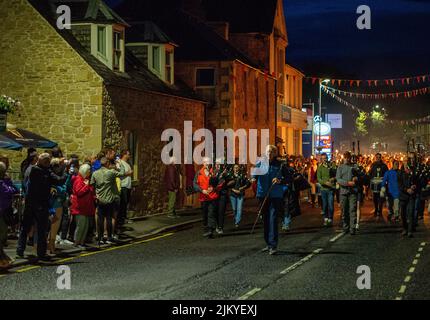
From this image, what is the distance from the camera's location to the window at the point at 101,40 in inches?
1076

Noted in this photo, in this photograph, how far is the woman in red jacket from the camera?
17.8 metres

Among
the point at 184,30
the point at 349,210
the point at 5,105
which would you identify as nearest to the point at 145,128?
the point at 5,105

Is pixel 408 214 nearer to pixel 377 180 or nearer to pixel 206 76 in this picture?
pixel 377 180

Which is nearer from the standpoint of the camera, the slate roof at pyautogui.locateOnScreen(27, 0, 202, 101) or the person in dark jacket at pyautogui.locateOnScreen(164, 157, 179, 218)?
the slate roof at pyautogui.locateOnScreen(27, 0, 202, 101)

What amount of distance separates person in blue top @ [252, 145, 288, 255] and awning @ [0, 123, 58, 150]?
6.11 metres

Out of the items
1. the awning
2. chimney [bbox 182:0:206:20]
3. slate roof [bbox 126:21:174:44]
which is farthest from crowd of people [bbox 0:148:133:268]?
chimney [bbox 182:0:206:20]

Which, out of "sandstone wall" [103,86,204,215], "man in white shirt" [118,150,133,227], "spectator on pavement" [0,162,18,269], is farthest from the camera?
"sandstone wall" [103,86,204,215]

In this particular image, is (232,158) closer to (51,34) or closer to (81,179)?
(51,34)

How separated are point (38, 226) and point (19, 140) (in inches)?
246

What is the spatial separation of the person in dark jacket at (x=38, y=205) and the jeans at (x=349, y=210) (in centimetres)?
812

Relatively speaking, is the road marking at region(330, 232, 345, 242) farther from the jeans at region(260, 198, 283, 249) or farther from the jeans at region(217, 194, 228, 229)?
the jeans at region(260, 198, 283, 249)

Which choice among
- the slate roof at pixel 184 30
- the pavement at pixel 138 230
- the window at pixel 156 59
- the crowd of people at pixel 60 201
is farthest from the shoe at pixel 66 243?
the slate roof at pixel 184 30

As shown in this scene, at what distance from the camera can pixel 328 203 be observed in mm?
23656
